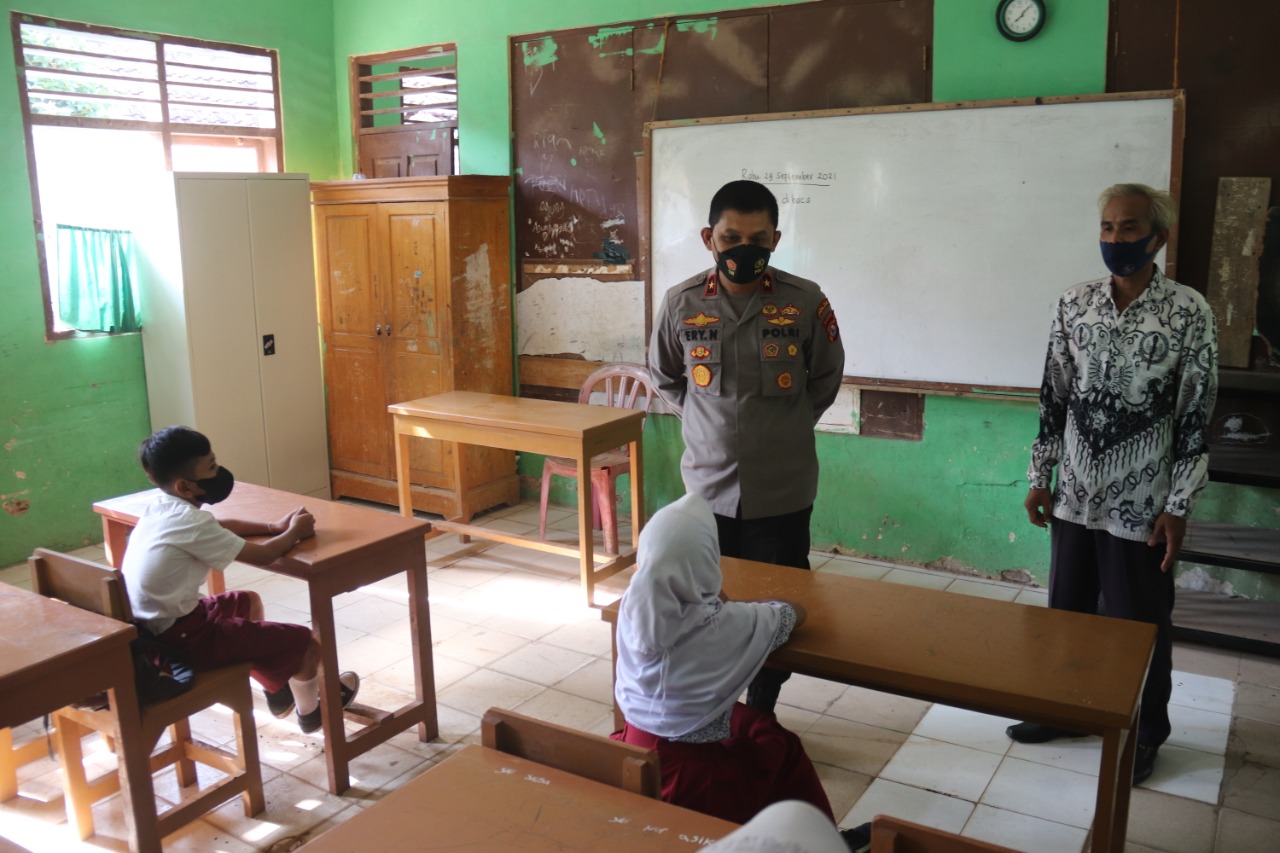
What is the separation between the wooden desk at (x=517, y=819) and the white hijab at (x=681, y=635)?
0.35 metres

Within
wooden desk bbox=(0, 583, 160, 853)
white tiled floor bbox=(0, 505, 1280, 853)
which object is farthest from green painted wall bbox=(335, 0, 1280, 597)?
wooden desk bbox=(0, 583, 160, 853)

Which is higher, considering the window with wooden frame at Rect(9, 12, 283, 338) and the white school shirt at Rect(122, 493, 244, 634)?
the window with wooden frame at Rect(9, 12, 283, 338)

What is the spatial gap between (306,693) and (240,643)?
403 millimetres

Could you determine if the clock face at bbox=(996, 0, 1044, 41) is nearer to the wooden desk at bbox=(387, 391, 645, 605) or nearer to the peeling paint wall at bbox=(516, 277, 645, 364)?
the peeling paint wall at bbox=(516, 277, 645, 364)

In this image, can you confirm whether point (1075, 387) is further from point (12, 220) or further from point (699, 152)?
point (12, 220)

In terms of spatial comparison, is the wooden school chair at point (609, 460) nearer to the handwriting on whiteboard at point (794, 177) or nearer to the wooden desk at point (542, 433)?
the wooden desk at point (542, 433)

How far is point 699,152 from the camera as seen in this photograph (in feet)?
16.0

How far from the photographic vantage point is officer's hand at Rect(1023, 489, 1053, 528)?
9.39ft

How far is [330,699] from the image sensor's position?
9.26 feet

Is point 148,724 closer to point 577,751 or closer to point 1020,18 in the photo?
point 577,751

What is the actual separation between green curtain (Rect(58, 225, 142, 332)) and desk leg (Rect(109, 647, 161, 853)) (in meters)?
3.40

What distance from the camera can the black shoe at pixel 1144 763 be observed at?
2859 mm

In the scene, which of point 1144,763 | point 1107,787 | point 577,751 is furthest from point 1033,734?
point 577,751

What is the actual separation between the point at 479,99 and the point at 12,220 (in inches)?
95.4
